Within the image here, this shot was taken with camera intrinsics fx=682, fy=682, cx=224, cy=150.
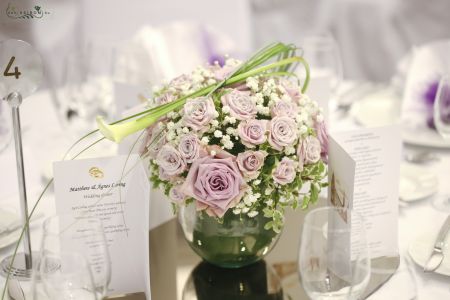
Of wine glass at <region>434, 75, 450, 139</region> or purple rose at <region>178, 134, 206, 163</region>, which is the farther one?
wine glass at <region>434, 75, 450, 139</region>

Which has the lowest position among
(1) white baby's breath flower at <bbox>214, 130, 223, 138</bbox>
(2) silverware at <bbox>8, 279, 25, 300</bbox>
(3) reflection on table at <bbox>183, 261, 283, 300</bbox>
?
(3) reflection on table at <bbox>183, 261, 283, 300</bbox>

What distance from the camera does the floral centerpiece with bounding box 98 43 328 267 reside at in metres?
1.18

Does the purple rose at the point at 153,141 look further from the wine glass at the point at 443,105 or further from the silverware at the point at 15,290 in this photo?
the wine glass at the point at 443,105

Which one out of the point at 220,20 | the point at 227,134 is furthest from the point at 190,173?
the point at 220,20

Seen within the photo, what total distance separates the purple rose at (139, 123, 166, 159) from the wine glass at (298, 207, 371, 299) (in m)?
0.31

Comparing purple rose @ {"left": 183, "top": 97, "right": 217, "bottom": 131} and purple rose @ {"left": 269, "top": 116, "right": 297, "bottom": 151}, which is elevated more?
purple rose @ {"left": 183, "top": 97, "right": 217, "bottom": 131}

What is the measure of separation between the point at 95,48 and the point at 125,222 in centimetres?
101

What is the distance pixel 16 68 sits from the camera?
1276 millimetres

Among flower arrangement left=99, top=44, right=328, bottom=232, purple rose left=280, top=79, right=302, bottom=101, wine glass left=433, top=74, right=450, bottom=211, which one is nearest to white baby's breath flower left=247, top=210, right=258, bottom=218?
flower arrangement left=99, top=44, right=328, bottom=232

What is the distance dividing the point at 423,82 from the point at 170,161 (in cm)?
101

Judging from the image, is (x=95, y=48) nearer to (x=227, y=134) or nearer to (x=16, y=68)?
(x=16, y=68)

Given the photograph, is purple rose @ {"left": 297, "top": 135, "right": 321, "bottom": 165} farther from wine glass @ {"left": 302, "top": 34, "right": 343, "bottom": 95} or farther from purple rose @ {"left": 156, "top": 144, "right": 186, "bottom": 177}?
wine glass @ {"left": 302, "top": 34, "right": 343, "bottom": 95}

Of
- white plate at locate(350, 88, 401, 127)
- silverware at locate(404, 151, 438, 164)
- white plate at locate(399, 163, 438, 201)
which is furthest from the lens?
white plate at locate(350, 88, 401, 127)

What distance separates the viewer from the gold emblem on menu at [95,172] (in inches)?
48.9
